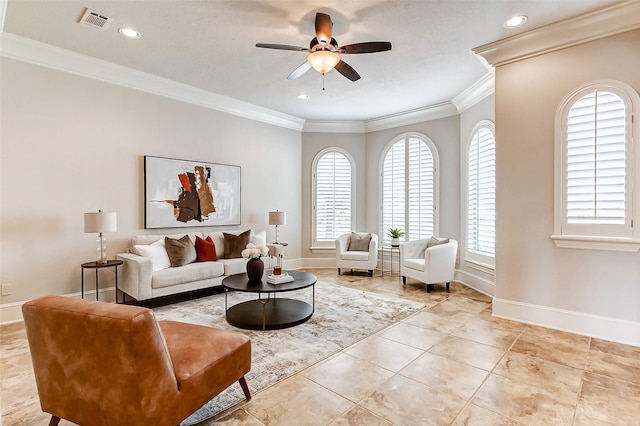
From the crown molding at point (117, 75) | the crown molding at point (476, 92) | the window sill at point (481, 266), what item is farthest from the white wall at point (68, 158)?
the window sill at point (481, 266)

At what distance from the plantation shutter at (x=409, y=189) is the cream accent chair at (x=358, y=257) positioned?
26.4 inches

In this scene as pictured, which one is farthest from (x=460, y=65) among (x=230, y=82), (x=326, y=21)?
(x=230, y=82)

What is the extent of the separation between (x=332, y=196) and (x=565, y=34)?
466cm

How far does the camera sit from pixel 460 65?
427 cm

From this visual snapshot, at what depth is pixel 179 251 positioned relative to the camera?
14.7 ft

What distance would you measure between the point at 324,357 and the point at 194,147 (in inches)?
157

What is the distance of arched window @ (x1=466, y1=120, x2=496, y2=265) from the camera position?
188 inches

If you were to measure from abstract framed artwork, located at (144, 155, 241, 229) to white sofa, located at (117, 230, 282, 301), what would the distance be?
0.31 meters

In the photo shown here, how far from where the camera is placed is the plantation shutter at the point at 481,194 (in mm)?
4773

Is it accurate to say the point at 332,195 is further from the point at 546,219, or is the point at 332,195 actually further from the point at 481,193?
the point at 546,219

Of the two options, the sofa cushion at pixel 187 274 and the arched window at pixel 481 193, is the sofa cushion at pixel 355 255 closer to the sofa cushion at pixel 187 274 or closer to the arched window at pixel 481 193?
the arched window at pixel 481 193

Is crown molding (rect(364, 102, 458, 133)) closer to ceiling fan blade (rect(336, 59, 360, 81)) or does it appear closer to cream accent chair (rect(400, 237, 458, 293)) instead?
cream accent chair (rect(400, 237, 458, 293))

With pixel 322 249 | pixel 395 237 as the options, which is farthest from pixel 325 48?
pixel 322 249

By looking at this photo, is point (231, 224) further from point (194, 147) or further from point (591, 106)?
point (591, 106)
